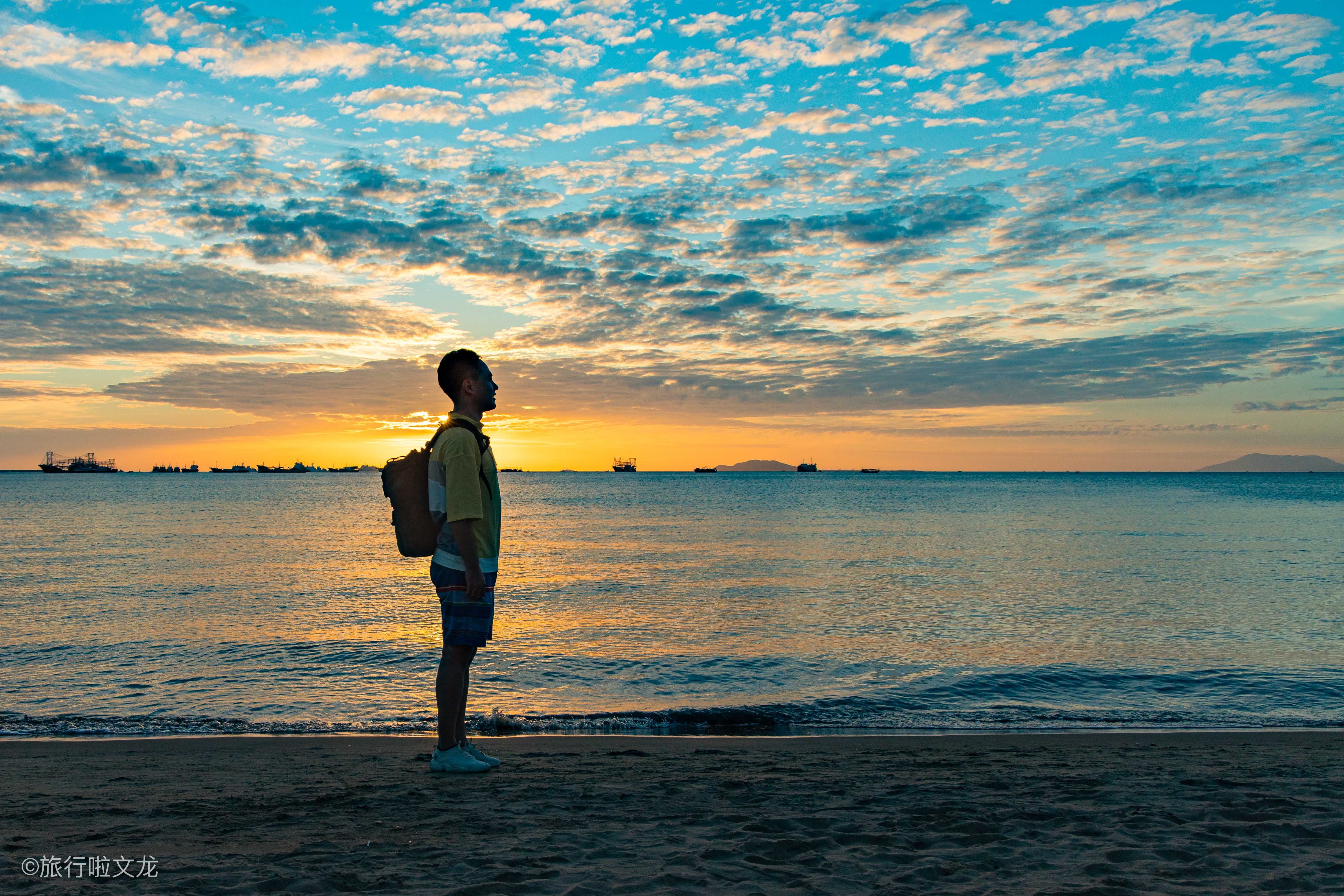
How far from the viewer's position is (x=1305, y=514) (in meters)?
56.4

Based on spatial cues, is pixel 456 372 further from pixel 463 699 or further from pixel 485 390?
pixel 463 699

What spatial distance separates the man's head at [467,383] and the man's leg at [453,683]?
1739 mm

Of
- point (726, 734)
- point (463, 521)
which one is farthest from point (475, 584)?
point (726, 734)

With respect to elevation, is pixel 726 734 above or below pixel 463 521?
below

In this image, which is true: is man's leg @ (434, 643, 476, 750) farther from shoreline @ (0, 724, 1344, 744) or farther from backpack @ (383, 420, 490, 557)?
shoreline @ (0, 724, 1344, 744)

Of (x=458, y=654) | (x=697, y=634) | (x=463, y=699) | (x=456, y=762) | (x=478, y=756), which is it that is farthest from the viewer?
(x=697, y=634)

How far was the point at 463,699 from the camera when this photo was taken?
581 centimetres

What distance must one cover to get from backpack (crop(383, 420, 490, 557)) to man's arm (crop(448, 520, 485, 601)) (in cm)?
30

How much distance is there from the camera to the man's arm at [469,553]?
5246 mm

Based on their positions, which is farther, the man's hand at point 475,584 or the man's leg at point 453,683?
the man's leg at point 453,683

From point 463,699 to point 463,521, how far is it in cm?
152

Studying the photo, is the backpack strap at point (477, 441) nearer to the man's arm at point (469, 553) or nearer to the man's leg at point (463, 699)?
the man's arm at point (469, 553)

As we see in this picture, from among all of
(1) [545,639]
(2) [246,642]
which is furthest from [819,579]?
(2) [246,642]

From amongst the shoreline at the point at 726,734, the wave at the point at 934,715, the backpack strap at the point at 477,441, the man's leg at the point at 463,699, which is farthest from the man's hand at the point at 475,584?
the wave at the point at 934,715
